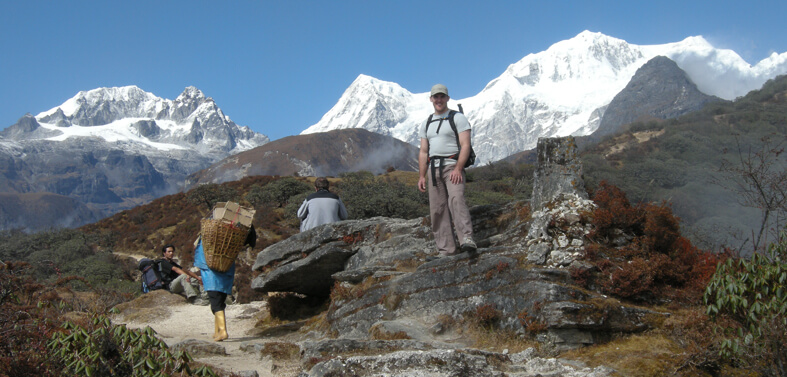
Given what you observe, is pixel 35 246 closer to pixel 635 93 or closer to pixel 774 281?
pixel 774 281

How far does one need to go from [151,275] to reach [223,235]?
5.86 meters

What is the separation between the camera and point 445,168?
28.0 ft

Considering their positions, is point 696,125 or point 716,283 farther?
point 696,125

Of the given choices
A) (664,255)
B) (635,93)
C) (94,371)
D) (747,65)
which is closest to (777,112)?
(664,255)

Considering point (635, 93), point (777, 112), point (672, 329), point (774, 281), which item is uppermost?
point (635, 93)

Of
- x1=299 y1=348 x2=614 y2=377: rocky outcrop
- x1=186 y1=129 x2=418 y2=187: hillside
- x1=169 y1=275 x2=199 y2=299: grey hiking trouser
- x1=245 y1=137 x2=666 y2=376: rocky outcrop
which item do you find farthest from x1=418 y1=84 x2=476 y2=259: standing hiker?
x1=186 y1=129 x2=418 y2=187: hillside

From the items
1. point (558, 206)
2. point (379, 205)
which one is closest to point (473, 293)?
point (558, 206)

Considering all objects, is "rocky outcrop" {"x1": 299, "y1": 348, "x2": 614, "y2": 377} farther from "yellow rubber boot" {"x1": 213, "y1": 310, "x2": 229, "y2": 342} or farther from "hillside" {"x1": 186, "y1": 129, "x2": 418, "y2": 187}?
"hillside" {"x1": 186, "y1": 129, "x2": 418, "y2": 187}

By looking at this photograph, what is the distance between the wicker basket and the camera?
8.62 metres

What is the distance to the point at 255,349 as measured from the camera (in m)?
7.81

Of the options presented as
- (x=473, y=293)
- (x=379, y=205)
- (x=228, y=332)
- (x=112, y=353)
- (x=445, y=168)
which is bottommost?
(x=228, y=332)

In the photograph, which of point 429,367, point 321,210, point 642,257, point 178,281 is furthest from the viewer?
point 178,281

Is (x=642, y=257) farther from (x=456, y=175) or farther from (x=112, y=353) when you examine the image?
(x=112, y=353)

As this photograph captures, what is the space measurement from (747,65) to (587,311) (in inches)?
8359
